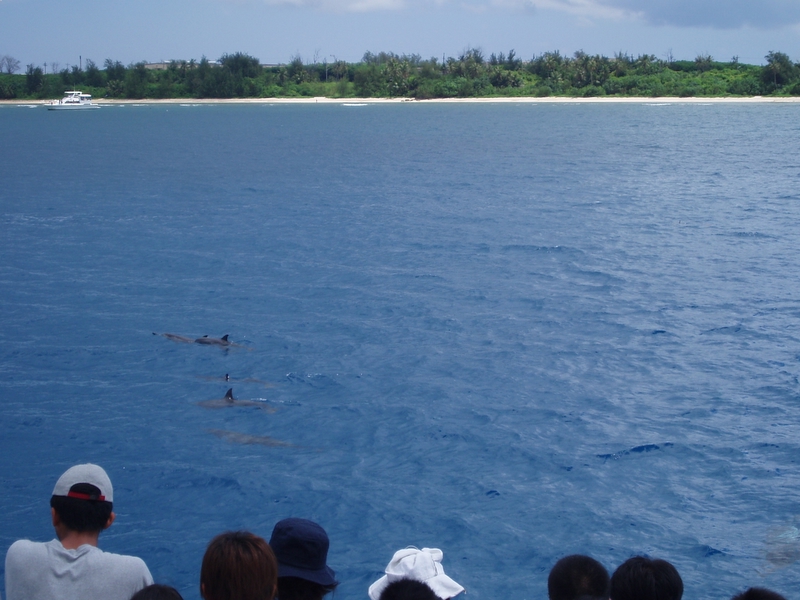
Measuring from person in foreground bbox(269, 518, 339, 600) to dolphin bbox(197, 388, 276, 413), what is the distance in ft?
28.4

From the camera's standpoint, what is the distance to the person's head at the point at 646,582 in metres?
3.60

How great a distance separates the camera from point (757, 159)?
49656 millimetres

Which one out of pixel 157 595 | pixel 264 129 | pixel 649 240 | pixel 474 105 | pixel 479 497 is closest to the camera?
pixel 157 595

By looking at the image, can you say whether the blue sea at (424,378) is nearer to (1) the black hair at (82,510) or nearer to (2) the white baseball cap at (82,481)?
(1) the black hair at (82,510)

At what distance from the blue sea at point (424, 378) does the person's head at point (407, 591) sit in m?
5.07

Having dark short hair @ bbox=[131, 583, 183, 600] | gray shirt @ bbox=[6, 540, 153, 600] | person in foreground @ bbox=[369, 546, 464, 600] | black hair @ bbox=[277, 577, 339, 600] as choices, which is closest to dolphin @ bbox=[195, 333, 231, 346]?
gray shirt @ bbox=[6, 540, 153, 600]

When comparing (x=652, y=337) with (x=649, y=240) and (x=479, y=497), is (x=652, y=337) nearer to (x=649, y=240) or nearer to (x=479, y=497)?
(x=479, y=497)

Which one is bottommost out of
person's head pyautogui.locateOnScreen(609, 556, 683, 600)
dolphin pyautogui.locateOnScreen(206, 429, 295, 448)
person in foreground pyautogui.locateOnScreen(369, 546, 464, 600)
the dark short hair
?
dolphin pyautogui.locateOnScreen(206, 429, 295, 448)

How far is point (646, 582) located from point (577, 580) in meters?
0.40

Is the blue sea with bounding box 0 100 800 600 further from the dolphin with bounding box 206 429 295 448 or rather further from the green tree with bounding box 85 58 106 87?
the green tree with bounding box 85 58 106 87

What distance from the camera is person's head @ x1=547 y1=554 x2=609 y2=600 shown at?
390cm

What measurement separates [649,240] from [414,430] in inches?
661

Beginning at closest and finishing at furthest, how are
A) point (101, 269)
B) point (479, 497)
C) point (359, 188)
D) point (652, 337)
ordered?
point (479, 497)
point (652, 337)
point (101, 269)
point (359, 188)

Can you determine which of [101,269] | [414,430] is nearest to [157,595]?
[414,430]
